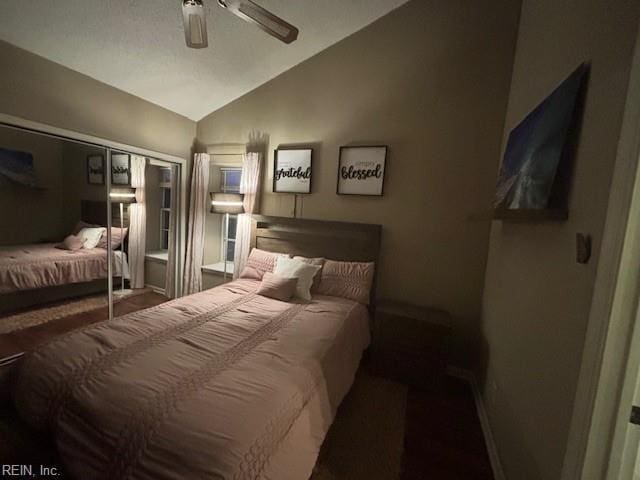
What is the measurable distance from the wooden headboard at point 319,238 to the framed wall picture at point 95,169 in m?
1.52

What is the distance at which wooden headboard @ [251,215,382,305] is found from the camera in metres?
2.71

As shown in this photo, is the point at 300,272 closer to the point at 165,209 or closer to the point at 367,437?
the point at 367,437

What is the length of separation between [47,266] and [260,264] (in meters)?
1.94

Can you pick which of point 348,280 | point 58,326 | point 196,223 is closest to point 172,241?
point 196,223

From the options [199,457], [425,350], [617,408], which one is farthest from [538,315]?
[199,457]

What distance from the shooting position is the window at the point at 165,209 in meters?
3.56

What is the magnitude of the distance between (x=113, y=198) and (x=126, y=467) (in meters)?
2.57

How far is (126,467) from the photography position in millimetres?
977

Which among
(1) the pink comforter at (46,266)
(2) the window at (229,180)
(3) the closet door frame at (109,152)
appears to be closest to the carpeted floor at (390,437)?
(1) the pink comforter at (46,266)

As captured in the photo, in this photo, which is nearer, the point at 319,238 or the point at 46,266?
the point at 46,266

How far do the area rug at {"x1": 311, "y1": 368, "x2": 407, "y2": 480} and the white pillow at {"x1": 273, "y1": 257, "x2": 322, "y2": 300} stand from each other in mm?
890

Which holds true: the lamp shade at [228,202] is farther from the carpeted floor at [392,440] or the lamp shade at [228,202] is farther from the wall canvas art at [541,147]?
the wall canvas art at [541,147]

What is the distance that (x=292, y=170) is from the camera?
10.1 feet

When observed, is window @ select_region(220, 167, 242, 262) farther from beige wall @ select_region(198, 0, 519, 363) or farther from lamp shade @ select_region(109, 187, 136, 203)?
beige wall @ select_region(198, 0, 519, 363)
